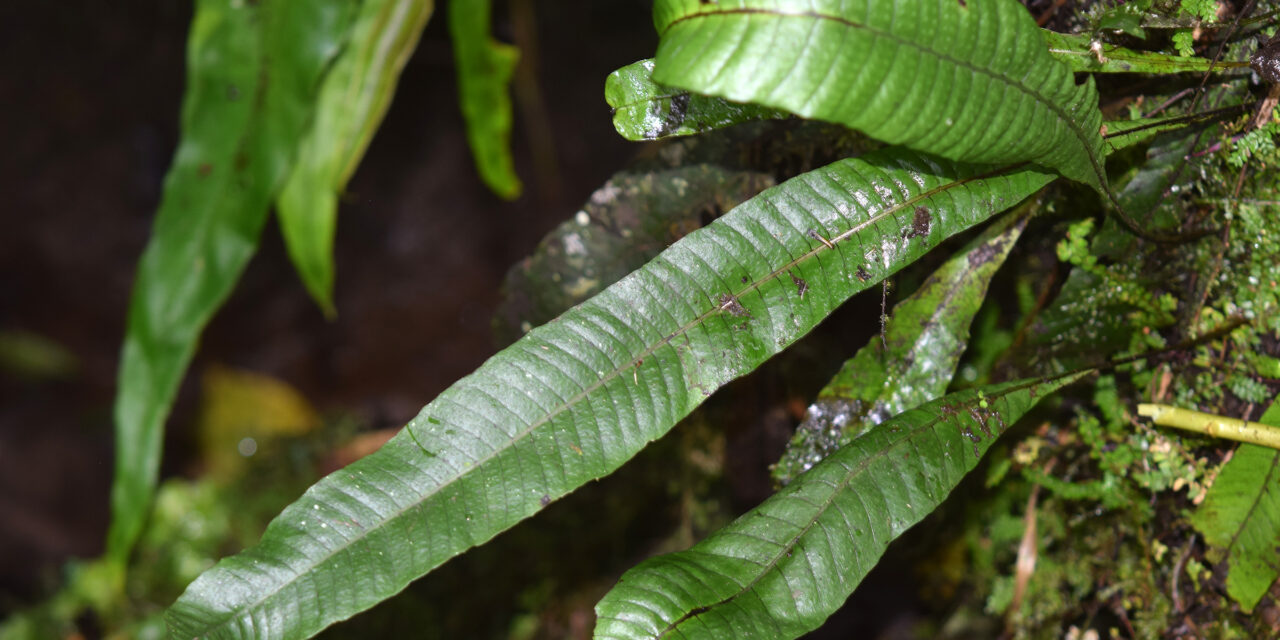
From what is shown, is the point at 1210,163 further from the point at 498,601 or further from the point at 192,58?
the point at 192,58

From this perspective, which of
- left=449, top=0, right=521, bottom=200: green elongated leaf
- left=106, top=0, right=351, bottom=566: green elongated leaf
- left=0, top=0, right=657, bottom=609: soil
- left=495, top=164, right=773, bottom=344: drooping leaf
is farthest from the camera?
left=0, top=0, right=657, bottom=609: soil

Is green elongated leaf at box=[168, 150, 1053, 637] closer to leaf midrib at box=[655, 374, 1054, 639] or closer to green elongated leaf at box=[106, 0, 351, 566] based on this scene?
leaf midrib at box=[655, 374, 1054, 639]

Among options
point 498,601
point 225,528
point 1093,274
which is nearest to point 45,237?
point 225,528

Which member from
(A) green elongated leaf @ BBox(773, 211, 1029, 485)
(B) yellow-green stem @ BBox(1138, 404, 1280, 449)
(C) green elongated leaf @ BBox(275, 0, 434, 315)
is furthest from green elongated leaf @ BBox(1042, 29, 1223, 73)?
(C) green elongated leaf @ BBox(275, 0, 434, 315)

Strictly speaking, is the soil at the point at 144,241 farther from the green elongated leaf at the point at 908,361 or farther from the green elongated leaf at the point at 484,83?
the green elongated leaf at the point at 908,361

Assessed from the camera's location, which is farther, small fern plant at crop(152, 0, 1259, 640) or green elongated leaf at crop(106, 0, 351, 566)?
green elongated leaf at crop(106, 0, 351, 566)

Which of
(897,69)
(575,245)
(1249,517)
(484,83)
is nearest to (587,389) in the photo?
(897,69)

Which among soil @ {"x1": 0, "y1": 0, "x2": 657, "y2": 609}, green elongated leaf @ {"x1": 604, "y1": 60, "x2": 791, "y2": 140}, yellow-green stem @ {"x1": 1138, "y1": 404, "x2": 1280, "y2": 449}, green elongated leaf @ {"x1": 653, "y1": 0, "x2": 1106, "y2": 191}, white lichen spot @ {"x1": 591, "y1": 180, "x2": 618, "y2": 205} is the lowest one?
soil @ {"x1": 0, "y1": 0, "x2": 657, "y2": 609}
